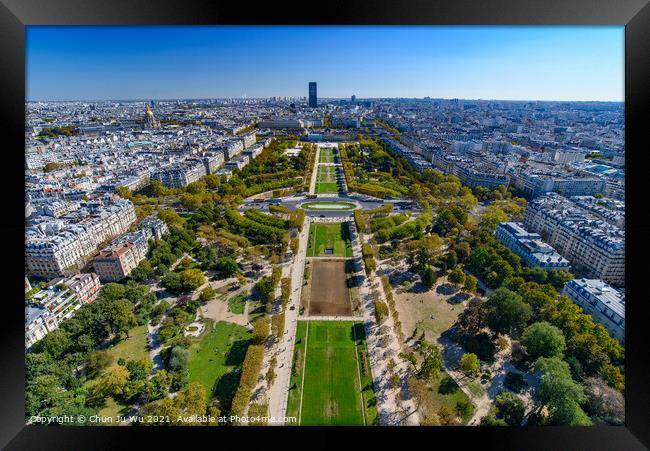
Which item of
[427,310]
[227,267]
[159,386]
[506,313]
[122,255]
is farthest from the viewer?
[227,267]

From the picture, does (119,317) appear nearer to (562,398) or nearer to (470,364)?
(470,364)

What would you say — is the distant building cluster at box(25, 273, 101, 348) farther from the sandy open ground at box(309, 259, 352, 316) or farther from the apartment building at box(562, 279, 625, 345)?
the apartment building at box(562, 279, 625, 345)

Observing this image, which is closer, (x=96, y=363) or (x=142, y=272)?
(x=96, y=363)

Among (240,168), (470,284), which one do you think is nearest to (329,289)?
(470,284)

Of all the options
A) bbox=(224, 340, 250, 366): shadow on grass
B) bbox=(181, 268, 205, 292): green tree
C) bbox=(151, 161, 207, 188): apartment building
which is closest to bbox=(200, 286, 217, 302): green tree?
bbox=(181, 268, 205, 292): green tree

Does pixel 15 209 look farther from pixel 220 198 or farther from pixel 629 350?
pixel 220 198

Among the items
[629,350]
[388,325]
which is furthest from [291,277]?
[629,350]
